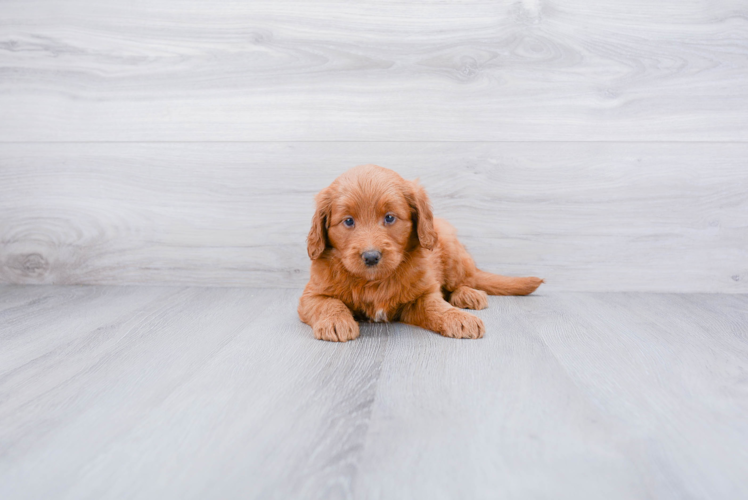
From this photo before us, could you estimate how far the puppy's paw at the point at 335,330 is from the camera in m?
1.62

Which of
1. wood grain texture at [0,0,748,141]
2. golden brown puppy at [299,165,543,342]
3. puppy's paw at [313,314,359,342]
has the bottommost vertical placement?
puppy's paw at [313,314,359,342]

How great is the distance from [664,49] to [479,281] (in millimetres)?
1400

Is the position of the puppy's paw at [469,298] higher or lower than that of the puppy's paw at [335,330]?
lower

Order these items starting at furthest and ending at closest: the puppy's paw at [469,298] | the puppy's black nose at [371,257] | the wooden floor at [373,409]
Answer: the puppy's paw at [469,298]
the puppy's black nose at [371,257]
the wooden floor at [373,409]

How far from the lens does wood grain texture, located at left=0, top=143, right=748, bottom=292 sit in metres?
2.34

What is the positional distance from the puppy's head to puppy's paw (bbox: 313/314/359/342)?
0.18m

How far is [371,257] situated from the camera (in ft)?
5.28

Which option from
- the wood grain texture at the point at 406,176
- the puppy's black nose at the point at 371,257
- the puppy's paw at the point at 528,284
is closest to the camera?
the puppy's black nose at the point at 371,257

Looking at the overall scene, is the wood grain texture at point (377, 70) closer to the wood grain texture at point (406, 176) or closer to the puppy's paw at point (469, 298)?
the wood grain texture at point (406, 176)

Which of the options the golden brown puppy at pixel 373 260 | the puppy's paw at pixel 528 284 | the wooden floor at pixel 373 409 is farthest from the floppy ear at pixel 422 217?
the puppy's paw at pixel 528 284

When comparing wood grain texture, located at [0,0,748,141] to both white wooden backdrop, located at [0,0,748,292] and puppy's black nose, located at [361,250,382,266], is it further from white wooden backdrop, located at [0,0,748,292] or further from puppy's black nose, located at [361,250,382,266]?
puppy's black nose, located at [361,250,382,266]

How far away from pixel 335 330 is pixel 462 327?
432 millimetres

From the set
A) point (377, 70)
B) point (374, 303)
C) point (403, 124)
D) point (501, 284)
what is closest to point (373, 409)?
point (374, 303)

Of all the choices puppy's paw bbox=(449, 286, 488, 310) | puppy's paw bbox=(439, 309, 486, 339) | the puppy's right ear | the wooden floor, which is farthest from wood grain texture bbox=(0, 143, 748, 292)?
puppy's paw bbox=(439, 309, 486, 339)
